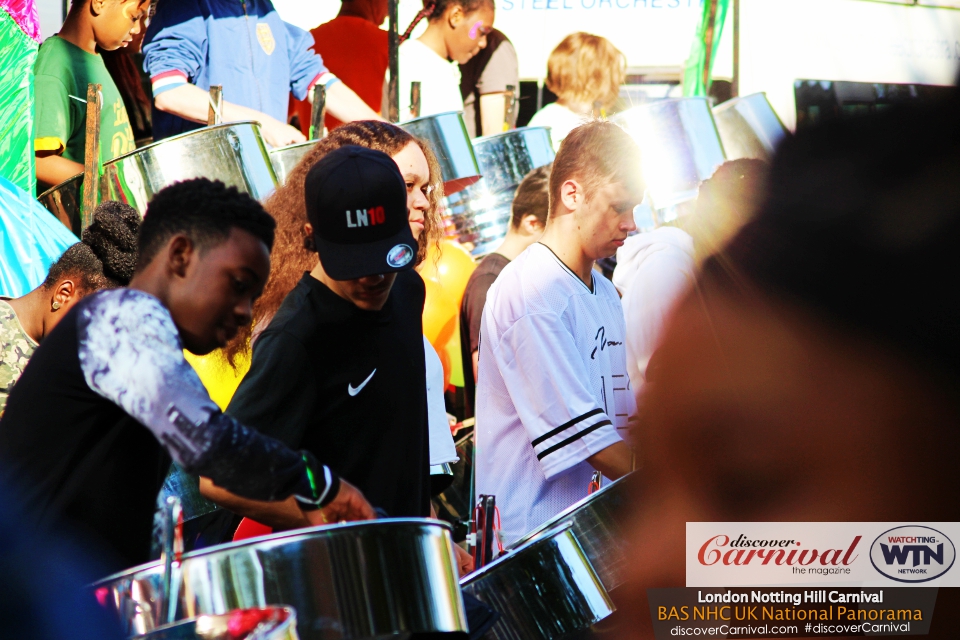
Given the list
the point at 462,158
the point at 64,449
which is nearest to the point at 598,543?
the point at 64,449

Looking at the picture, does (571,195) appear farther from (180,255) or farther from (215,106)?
(180,255)

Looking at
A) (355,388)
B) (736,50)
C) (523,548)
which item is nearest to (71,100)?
(355,388)

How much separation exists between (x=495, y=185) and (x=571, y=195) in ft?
4.18

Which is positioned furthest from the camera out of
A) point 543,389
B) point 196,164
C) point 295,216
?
point 196,164

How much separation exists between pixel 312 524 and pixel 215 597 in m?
0.15

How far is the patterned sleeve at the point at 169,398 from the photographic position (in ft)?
3.28

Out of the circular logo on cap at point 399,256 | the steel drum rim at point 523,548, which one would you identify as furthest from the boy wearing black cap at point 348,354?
the steel drum rim at point 523,548

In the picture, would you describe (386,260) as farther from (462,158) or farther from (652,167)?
(652,167)

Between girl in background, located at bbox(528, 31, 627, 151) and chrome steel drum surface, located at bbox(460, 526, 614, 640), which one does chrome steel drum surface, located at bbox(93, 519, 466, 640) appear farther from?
girl in background, located at bbox(528, 31, 627, 151)

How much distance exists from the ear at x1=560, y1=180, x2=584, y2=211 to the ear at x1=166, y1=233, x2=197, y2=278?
1.09 meters

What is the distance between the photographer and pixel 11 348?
6.69 ft

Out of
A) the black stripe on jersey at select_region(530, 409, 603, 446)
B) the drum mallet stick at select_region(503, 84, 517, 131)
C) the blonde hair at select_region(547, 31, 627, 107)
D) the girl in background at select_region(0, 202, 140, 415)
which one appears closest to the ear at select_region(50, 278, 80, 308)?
the girl in background at select_region(0, 202, 140, 415)

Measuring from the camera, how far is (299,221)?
5.81 ft

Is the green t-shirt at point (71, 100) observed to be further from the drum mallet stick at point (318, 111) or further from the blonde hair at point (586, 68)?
the blonde hair at point (586, 68)
